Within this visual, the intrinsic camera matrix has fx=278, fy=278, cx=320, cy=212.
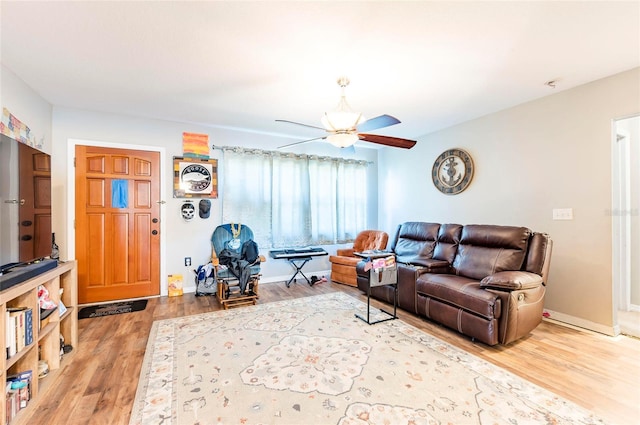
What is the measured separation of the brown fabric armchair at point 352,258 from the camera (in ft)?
15.1

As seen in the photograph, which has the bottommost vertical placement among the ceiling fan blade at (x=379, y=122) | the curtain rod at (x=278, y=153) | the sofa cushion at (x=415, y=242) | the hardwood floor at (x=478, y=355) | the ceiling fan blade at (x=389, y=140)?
the hardwood floor at (x=478, y=355)

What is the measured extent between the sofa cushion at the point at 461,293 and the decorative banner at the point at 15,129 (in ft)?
14.0

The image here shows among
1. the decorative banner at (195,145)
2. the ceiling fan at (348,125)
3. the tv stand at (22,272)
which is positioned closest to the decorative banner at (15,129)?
the tv stand at (22,272)

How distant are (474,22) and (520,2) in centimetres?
26

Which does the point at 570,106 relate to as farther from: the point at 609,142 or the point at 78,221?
the point at 78,221

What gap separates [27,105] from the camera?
2895 mm

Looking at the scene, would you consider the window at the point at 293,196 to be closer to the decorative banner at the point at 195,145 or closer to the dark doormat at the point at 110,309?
the decorative banner at the point at 195,145

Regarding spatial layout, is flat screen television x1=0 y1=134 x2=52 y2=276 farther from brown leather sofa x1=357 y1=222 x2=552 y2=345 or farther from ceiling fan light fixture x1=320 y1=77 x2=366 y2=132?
brown leather sofa x1=357 y1=222 x2=552 y2=345

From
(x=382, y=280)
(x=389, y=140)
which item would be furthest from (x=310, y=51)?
(x=382, y=280)

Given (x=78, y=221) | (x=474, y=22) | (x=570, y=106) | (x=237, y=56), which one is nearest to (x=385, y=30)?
(x=474, y=22)

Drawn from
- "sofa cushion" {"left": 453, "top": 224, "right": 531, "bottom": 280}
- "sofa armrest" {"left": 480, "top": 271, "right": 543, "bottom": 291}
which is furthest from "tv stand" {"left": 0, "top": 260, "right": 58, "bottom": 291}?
"sofa cushion" {"left": 453, "top": 224, "right": 531, "bottom": 280}

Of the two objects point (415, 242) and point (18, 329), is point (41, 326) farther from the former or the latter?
point (415, 242)

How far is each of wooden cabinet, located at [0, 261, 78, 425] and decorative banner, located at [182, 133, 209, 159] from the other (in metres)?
2.21

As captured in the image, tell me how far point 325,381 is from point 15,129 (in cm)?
365
